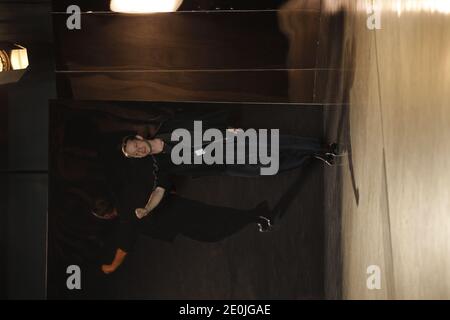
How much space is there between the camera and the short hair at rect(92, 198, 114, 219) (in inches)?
205

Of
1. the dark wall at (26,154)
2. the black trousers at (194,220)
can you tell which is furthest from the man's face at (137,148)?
the dark wall at (26,154)

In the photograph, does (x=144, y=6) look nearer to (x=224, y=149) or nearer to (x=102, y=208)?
(x=224, y=149)

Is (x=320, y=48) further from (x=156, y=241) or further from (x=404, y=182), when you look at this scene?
(x=404, y=182)

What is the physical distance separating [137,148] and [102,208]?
0.58 metres

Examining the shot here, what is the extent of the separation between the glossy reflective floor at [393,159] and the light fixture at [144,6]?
3.73ft

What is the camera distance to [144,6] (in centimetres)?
546

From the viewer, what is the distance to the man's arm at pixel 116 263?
5246 millimetres

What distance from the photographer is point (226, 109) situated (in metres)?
5.16

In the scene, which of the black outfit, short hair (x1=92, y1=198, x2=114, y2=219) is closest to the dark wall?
short hair (x1=92, y1=198, x2=114, y2=219)

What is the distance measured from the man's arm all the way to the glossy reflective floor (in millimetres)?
1342
